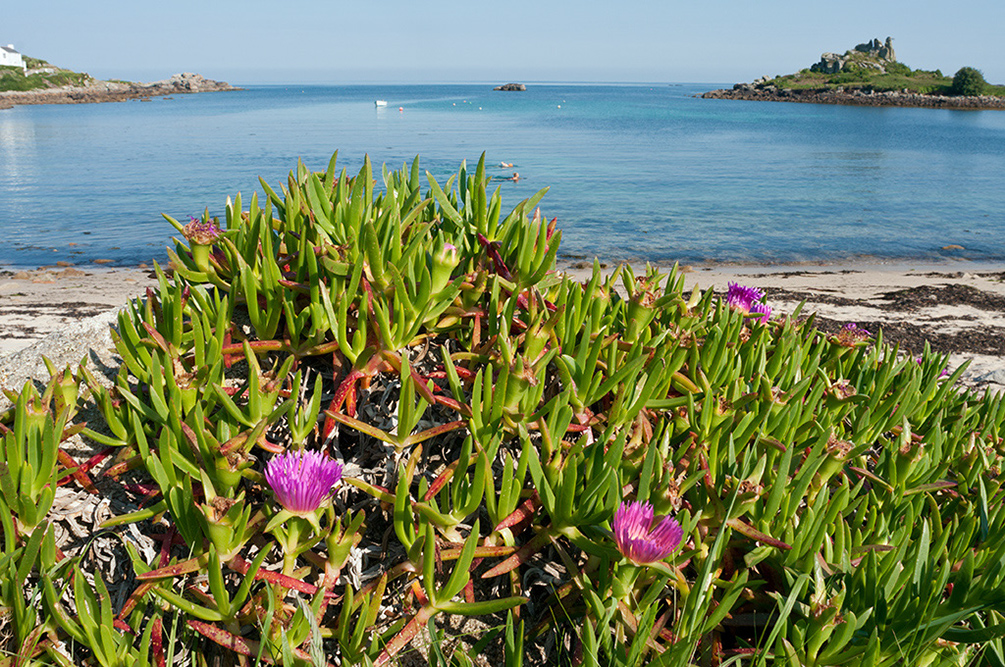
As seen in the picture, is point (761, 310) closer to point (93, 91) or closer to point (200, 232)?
point (200, 232)

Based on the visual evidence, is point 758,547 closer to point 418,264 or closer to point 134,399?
point 418,264

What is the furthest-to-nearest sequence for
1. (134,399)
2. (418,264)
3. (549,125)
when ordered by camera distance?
(549,125), (418,264), (134,399)

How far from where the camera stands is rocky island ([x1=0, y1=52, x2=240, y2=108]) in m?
67.6

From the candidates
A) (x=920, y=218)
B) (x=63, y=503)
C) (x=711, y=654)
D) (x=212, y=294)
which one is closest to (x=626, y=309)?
(x=711, y=654)

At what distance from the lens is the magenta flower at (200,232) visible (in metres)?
1.71

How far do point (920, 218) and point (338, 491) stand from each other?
64.8 ft

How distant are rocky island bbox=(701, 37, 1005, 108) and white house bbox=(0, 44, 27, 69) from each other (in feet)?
304

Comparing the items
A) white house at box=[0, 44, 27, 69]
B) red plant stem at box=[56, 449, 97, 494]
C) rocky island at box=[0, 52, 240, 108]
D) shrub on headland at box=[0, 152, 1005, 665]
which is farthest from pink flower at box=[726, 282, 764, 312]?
white house at box=[0, 44, 27, 69]

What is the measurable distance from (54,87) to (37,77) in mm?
2146

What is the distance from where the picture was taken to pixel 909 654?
119 cm

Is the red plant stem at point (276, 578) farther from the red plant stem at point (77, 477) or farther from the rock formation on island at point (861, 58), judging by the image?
the rock formation on island at point (861, 58)

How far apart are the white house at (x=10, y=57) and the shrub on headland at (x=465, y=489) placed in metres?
98.6

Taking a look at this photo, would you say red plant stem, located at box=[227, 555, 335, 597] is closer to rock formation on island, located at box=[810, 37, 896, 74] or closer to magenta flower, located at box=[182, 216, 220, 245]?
magenta flower, located at box=[182, 216, 220, 245]

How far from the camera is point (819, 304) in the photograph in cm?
830
